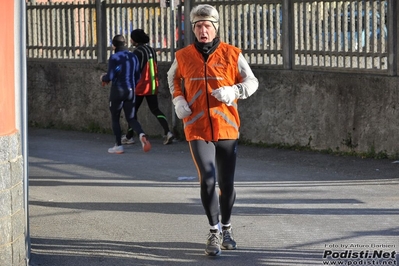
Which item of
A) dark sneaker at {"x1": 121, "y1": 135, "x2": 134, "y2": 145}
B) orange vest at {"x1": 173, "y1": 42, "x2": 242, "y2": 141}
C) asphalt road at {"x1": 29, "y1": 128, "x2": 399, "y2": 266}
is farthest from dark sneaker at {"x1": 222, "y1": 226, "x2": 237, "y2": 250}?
dark sneaker at {"x1": 121, "y1": 135, "x2": 134, "y2": 145}

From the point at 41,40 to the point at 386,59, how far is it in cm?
739

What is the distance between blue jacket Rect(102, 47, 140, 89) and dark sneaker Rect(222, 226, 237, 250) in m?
6.23

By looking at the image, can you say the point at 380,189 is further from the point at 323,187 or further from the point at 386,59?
the point at 386,59

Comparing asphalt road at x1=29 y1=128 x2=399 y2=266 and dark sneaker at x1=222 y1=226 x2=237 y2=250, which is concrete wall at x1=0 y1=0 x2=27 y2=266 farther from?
dark sneaker at x1=222 y1=226 x2=237 y2=250

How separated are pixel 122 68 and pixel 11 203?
709cm

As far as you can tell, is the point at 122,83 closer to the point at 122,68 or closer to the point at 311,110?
the point at 122,68

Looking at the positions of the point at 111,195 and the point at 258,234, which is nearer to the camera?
the point at 258,234

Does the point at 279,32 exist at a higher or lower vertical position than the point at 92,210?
higher

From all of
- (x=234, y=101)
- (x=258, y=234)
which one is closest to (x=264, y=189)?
(x=258, y=234)

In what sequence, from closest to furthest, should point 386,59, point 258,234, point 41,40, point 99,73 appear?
point 258,234 → point 386,59 → point 99,73 → point 41,40

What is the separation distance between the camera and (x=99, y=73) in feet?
54.6

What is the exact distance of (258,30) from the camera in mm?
14406

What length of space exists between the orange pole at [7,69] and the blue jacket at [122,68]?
668 centimetres

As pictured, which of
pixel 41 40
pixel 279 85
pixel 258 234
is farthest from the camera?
pixel 41 40
